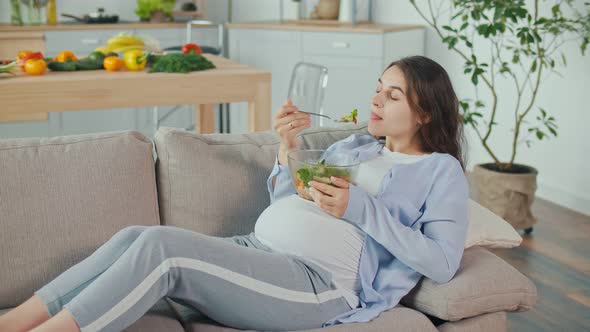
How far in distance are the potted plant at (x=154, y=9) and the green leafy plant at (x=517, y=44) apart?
1.92m

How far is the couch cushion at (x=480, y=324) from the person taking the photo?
73.7 inches

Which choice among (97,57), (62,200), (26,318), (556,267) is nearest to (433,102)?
(62,200)

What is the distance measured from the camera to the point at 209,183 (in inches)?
85.8

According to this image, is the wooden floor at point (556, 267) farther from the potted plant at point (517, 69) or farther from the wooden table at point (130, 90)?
the wooden table at point (130, 90)

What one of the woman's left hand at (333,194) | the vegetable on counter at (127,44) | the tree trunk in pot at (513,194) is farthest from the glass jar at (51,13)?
the woman's left hand at (333,194)

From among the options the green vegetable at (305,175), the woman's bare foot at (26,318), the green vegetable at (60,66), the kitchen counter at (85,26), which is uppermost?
the kitchen counter at (85,26)

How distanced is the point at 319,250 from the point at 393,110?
44 cm

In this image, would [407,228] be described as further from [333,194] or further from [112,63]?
[112,63]

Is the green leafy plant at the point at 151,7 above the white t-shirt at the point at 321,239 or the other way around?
above

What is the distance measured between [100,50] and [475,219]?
2.59 m

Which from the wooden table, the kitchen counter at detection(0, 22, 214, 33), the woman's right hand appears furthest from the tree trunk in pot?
the kitchen counter at detection(0, 22, 214, 33)

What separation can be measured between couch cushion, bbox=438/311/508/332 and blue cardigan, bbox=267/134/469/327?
11 cm

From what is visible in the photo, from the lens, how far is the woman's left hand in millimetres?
1816

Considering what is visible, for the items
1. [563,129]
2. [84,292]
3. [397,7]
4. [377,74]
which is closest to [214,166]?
[84,292]
